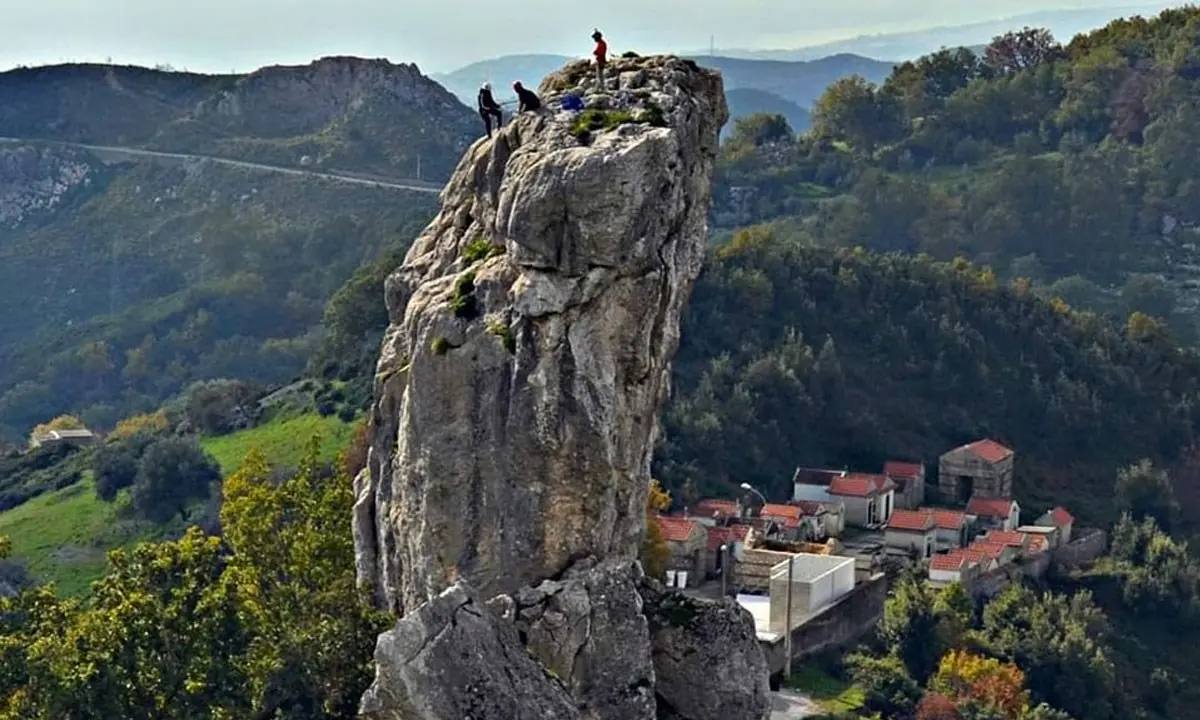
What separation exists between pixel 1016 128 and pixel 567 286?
10243 centimetres

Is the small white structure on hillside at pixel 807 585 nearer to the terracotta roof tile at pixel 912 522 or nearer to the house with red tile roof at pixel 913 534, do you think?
the house with red tile roof at pixel 913 534

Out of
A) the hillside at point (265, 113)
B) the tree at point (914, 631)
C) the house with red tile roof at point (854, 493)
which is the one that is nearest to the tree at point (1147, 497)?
the house with red tile roof at point (854, 493)

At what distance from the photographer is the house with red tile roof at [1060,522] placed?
55844 millimetres

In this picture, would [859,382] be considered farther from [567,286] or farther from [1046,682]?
[567,286]

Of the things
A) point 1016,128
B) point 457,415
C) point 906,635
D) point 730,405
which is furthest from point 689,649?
point 1016,128

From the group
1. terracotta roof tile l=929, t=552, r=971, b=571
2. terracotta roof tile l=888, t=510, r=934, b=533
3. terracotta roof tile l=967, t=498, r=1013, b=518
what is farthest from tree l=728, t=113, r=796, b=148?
terracotta roof tile l=929, t=552, r=971, b=571

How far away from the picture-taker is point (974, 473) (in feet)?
197

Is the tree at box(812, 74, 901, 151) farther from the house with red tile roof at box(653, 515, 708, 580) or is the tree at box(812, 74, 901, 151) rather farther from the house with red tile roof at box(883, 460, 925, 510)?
the house with red tile roof at box(653, 515, 708, 580)

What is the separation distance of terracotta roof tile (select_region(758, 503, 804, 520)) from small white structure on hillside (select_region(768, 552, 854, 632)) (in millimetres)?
5385

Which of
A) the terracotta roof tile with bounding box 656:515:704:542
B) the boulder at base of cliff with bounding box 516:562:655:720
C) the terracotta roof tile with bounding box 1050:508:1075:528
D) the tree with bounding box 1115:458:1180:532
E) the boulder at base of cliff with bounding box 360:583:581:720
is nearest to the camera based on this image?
the boulder at base of cliff with bounding box 360:583:581:720

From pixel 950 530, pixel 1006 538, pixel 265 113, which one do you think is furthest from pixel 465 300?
pixel 265 113

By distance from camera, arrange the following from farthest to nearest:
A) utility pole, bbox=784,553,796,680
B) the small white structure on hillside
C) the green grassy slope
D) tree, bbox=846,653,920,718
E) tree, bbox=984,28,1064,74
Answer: tree, bbox=984,28,1064,74, the green grassy slope, the small white structure on hillside, tree, bbox=846,653,920,718, utility pole, bbox=784,553,796,680

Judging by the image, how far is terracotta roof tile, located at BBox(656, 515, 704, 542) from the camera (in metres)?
46.5

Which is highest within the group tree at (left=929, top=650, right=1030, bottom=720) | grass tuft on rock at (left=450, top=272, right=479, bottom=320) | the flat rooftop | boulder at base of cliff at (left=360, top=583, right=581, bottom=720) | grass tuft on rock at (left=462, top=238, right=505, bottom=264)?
grass tuft on rock at (left=462, top=238, right=505, bottom=264)
